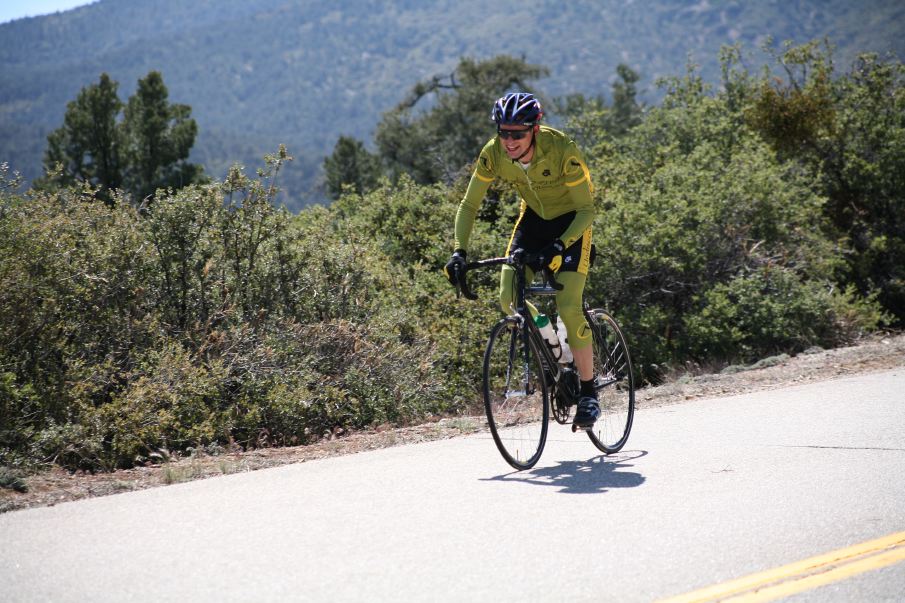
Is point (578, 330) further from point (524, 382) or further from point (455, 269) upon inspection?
point (455, 269)

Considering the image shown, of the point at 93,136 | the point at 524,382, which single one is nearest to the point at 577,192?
the point at 524,382

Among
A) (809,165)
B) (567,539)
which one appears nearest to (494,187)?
(809,165)

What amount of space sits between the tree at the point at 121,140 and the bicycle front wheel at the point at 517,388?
33.3 metres

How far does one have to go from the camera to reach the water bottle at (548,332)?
20.8ft

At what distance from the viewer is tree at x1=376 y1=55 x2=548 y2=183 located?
182 ft

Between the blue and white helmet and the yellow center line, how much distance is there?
3.26 m

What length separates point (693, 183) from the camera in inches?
629

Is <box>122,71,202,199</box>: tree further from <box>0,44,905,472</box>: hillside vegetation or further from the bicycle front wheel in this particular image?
the bicycle front wheel

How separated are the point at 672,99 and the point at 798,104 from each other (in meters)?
4.34

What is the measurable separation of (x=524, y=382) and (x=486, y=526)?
5.39ft

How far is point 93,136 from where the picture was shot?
38.2 metres

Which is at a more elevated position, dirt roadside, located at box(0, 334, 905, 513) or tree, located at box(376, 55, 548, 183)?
tree, located at box(376, 55, 548, 183)

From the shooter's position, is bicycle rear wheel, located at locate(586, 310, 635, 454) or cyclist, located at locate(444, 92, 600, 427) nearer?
cyclist, located at locate(444, 92, 600, 427)

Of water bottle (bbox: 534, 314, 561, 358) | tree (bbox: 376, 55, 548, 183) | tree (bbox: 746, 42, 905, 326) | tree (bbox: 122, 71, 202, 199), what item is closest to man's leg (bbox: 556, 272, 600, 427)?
water bottle (bbox: 534, 314, 561, 358)
